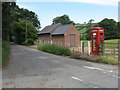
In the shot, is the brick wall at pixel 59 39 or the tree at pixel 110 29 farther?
the tree at pixel 110 29

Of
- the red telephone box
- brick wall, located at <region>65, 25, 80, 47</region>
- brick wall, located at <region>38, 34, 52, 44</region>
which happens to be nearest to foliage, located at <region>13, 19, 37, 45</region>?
brick wall, located at <region>38, 34, 52, 44</region>

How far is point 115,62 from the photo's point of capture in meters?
10.4

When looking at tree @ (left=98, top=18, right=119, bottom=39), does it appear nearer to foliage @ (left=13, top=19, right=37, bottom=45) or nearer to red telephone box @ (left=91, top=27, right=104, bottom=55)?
foliage @ (left=13, top=19, right=37, bottom=45)

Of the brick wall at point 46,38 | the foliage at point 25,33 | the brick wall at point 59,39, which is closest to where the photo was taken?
the brick wall at point 59,39

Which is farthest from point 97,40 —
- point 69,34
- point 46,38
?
point 46,38

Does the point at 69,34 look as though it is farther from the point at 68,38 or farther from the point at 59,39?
the point at 59,39

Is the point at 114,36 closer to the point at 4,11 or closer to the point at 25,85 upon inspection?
the point at 4,11

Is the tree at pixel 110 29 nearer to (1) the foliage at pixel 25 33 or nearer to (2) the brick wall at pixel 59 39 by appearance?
(1) the foliage at pixel 25 33

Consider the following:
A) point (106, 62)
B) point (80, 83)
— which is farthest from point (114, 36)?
point (80, 83)

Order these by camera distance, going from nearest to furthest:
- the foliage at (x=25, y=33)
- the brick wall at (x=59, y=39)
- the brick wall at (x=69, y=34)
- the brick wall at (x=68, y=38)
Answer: the brick wall at (x=68, y=38) < the brick wall at (x=69, y=34) < the brick wall at (x=59, y=39) < the foliage at (x=25, y=33)

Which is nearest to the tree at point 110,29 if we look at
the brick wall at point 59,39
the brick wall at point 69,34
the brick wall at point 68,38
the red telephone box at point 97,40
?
the brick wall at point 69,34

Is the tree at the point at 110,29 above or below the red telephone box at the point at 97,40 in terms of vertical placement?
above

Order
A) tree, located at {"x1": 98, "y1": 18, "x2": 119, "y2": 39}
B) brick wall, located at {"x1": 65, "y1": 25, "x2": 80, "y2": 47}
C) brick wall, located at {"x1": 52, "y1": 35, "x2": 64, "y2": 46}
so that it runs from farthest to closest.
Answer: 1. tree, located at {"x1": 98, "y1": 18, "x2": 119, "y2": 39}
2. brick wall, located at {"x1": 52, "y1": 35, "x2": 64, "y2": 46}
3. brick wall, located at {"x1": 65, "y1": 25, "x2": 80, "y2": 47}

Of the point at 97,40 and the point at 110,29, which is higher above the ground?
the point at 110,29
